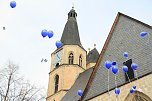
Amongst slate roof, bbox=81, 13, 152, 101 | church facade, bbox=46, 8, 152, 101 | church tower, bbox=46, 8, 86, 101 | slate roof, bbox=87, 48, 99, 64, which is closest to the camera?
church facade, bbox=46, 8, 152, 101

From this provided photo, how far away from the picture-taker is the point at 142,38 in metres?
12.9

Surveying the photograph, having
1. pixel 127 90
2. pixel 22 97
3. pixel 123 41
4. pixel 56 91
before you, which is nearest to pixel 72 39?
pixel 56 91

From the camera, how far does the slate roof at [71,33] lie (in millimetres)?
26752

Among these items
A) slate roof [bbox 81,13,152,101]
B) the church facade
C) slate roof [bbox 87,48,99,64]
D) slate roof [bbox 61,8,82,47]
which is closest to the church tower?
slate roof [bbox 61,8,82,47]

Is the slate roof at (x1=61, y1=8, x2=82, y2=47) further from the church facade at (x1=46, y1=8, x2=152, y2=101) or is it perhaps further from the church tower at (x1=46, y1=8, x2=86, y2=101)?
the church facade at (x1=46, y1=8, x2=152, y2=101)

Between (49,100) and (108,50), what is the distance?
1159 centimetres

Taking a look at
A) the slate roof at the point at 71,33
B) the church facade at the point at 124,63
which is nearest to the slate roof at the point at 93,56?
the slate roof at the point at 71,33

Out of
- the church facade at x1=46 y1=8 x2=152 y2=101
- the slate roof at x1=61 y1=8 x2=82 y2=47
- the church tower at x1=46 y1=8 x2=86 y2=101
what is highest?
the slate roof at x1=61 y1=8 x2=82 y2=47

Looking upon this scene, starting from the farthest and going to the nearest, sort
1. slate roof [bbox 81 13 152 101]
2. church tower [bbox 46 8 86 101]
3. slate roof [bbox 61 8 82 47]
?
slate roof [bbox 61 8 82 47] < church tower [bbox 46 8 86 101] < slate roof [bbox 81 13 152 101]

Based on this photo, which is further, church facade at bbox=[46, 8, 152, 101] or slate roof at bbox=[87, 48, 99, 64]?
slate roof at bbox=[87, 48, 99, 64]

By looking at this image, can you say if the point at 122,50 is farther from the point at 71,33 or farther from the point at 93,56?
the point at 93,56

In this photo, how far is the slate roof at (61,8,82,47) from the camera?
26.8 metres

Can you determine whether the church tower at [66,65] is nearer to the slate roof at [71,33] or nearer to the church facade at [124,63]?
the slate roof at [71,33]

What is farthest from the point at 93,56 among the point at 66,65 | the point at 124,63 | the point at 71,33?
the point at 124,63
